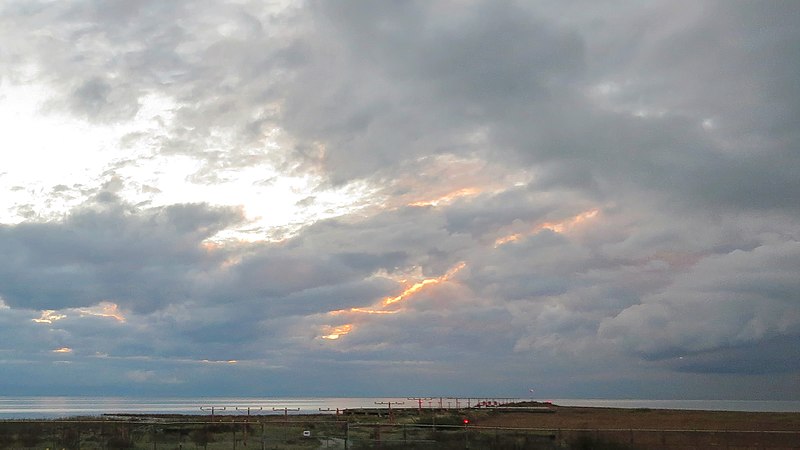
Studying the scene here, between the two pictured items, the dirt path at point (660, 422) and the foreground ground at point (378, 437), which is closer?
the foreground ground at point (378, 437)

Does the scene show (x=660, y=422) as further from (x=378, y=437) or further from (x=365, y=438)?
(x=378, y=437)

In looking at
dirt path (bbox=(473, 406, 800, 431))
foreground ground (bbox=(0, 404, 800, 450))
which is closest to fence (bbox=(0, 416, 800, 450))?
foreground ground (bbox=(0, 404, 800, 450))

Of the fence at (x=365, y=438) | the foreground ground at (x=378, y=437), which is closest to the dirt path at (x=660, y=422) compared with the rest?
the foreground ground at (x=378, y=437)

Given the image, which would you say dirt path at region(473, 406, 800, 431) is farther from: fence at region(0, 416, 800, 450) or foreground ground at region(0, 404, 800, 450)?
fence at region(0, 416, 800, 450)

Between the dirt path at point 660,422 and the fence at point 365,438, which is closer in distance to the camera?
the fence at point 365,438

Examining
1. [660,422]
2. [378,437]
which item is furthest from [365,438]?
[660,422]

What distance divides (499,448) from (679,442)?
758 centimetres

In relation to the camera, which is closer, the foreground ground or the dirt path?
the foreground ground

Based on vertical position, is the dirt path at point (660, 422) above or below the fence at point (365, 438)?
below

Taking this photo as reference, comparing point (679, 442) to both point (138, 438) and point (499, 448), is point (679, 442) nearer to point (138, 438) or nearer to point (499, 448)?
point (499, 448)

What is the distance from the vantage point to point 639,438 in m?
34.2

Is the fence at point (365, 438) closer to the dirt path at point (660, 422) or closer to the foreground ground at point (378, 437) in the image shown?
the foreground ground at point (378, 437)

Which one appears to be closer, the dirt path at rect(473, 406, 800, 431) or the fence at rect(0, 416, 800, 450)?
the fence at rect(0, 416, 800, 450)

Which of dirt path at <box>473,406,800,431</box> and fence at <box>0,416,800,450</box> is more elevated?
fence at <box>0,416,800,450</box>
